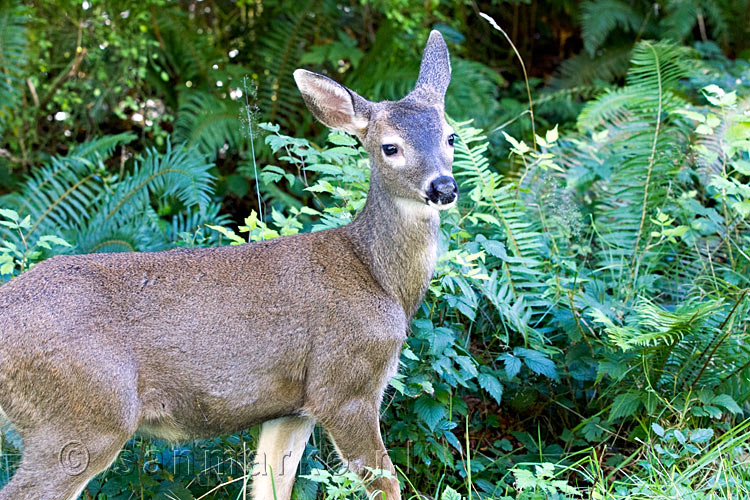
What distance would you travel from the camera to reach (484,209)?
20.2 ft

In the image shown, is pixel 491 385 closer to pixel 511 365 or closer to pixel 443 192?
pixel 511 365

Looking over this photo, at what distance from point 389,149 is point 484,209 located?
1765 mm

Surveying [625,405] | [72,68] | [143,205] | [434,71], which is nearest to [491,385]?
[625,405]

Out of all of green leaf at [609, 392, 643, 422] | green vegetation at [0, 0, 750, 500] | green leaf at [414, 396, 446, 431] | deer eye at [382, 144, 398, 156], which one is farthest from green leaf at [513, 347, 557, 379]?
deer eye at [382, 144, 398, 156]

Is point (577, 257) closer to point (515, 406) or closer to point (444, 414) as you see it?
point (515, 406)

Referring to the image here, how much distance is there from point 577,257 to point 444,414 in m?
1.92

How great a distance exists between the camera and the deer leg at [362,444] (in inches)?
167

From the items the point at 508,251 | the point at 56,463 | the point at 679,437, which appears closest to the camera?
the point at 56,463

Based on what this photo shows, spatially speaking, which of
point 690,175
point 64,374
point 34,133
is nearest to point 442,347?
point 64,374

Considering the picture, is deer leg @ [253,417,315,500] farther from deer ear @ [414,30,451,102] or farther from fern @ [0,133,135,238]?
fern @ [0,133,135,238]

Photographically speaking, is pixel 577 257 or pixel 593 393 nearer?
pixel 593 393

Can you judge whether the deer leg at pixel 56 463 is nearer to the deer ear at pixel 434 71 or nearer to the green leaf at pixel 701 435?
the deer ear at pixel 434 71

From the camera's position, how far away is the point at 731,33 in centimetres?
975

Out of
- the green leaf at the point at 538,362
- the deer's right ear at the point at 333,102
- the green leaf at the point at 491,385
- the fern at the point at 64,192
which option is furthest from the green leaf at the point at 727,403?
the fern at the point at 64,192
